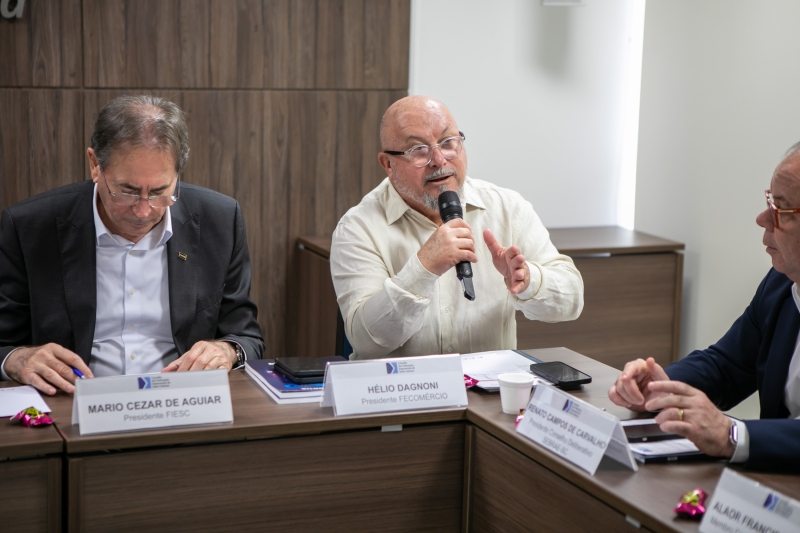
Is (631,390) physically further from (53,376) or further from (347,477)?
(53,376)

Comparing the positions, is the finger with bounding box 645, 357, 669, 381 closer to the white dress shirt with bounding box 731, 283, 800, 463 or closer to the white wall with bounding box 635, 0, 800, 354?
the white dress shirt with bounding box 731, 283, 800, 463

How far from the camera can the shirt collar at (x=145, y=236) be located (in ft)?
7.55

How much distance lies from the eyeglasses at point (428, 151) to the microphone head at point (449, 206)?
140 mm

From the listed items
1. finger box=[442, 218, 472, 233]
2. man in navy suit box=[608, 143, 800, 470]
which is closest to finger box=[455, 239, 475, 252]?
finger box=[442, 218, 472, 233]

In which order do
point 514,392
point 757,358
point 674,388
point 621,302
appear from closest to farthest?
point 674,388 < point 514,392 < point 757,358 < point 621,302

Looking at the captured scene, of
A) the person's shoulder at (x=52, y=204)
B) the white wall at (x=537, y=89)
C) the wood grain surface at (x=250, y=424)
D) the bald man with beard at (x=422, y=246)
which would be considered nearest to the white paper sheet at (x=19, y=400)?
the wood grain surface at (x=250, y=424)

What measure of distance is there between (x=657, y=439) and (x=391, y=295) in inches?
31.8

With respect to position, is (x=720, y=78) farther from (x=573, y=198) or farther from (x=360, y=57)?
(x=360, y=57)

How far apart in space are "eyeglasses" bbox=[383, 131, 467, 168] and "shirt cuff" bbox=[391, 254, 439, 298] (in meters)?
0.34

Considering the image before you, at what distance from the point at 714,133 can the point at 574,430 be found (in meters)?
2.81

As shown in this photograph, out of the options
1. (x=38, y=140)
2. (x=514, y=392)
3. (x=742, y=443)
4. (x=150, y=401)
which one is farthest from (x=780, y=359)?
(x=38, y=140)

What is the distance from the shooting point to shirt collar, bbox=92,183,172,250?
7.55 feet

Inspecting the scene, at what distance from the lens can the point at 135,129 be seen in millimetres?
2164

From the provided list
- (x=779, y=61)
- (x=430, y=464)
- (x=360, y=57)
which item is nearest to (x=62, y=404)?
(x=430, y=464)
